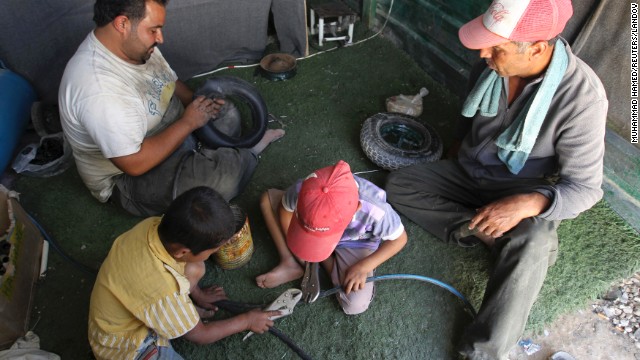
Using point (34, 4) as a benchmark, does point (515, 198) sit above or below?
below

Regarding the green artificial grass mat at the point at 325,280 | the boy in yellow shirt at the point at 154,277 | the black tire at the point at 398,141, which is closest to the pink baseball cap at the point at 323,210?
the boy in yellow shirt at the point at 154,277

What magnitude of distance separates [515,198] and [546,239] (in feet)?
0.79

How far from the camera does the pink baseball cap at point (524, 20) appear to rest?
1.58m

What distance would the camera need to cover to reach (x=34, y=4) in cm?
274

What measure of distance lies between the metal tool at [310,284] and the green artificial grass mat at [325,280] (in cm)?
8

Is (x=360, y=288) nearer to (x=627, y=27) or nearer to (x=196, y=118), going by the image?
(x=196, y=118)

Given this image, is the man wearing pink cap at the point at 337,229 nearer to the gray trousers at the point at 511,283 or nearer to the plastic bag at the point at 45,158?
the gray trousers at the point at 511,283

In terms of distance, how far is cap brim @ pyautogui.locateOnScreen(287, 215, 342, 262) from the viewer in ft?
5.49

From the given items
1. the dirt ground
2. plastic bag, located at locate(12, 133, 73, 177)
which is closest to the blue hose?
the dirt ground

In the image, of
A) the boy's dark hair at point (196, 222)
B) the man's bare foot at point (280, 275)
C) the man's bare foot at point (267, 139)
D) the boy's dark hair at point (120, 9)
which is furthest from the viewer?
the man's bare foot at point (267, 139)

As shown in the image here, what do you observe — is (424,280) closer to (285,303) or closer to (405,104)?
(285,303)

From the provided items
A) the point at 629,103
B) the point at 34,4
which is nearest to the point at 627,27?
the point at 629,103

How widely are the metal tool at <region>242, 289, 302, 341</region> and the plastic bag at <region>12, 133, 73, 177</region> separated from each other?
1.85m

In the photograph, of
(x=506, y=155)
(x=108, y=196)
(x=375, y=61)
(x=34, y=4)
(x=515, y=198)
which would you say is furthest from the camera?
(x=375, y=61)
